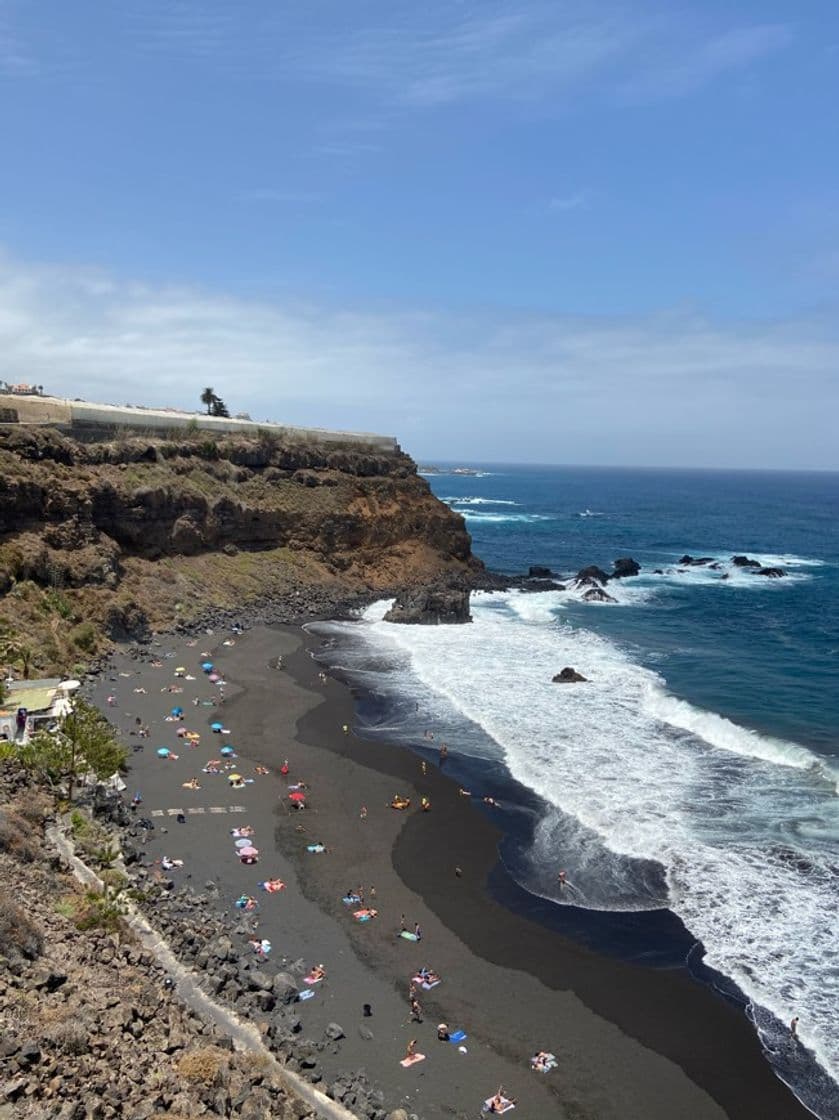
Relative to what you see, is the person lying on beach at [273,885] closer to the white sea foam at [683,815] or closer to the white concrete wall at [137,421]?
the white sea foam at [683,815]

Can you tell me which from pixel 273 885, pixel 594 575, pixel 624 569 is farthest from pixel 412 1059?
pixel 624 569

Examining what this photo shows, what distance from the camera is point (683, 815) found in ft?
104

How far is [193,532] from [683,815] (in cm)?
4595

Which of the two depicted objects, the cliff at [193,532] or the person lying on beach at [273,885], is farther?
the cliff at [193,532]

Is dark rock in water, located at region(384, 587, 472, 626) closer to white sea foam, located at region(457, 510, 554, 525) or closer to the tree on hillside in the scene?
the tree on hillside

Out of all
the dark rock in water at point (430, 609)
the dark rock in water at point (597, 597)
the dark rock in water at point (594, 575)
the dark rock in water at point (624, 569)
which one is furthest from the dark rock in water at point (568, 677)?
the dark rock in water at point (624, 569)

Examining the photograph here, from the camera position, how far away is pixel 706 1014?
2141 centimetres

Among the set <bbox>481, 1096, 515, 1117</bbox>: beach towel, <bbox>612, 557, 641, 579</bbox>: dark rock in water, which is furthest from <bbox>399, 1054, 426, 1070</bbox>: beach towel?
<bbox>612, 557, 641, 579</bbox>: dark rock in water

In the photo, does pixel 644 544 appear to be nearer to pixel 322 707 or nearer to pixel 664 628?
pixel 664 628

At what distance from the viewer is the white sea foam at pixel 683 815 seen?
23641 mm

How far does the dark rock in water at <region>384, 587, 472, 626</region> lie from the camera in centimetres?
6481

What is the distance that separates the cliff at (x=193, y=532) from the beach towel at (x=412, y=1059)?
29109 millimetres

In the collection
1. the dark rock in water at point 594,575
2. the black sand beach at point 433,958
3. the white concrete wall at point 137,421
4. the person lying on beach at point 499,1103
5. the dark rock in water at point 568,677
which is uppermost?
the white concrete wall at point 137,421

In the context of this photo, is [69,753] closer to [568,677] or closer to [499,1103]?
[499,1103]
